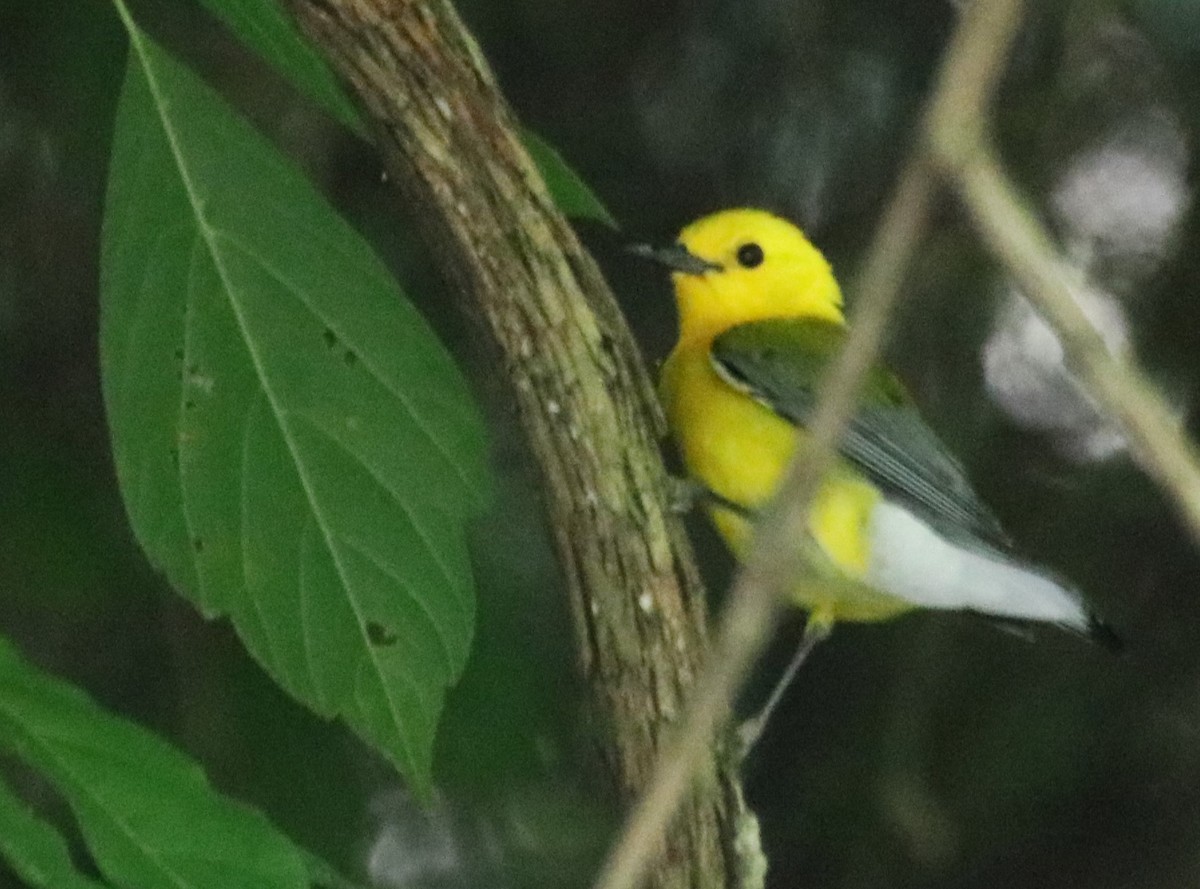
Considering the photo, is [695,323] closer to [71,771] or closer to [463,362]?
[463,362]

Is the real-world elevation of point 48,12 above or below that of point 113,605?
above

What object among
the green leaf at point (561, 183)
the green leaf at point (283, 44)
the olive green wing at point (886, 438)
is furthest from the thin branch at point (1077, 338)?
the olive green wing at point (886, 438)

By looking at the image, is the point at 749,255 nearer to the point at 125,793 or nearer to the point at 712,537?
the point at 712,537

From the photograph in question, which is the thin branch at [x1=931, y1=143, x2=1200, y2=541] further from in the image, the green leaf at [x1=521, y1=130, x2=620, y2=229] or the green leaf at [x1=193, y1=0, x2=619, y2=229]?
the green leaf at [x1=521, y1=130, x2=620, y2=229]

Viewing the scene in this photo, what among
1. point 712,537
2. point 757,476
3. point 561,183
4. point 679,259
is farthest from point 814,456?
point 712,537

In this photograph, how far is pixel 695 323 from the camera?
1.50 meters

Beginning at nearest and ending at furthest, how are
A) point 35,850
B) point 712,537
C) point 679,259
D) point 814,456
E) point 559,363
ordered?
1. point 814,456
2. point 35,850
3. point 559,363
4. point 679,259
5. point 712,537

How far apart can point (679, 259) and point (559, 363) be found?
0.45m

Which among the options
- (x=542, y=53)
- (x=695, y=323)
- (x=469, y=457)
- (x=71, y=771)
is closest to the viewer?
(x=71, y=771)

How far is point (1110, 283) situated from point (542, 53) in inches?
20.4

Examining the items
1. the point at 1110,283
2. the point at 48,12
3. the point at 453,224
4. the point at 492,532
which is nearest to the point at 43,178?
the point at 48,12

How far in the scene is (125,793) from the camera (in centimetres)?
82

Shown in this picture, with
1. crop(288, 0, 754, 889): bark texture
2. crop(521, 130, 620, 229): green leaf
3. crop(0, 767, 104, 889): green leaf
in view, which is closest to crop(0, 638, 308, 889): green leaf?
→ crop(0, 767, 104, 889): green leaf

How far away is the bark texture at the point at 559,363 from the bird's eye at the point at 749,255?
0.44 m
